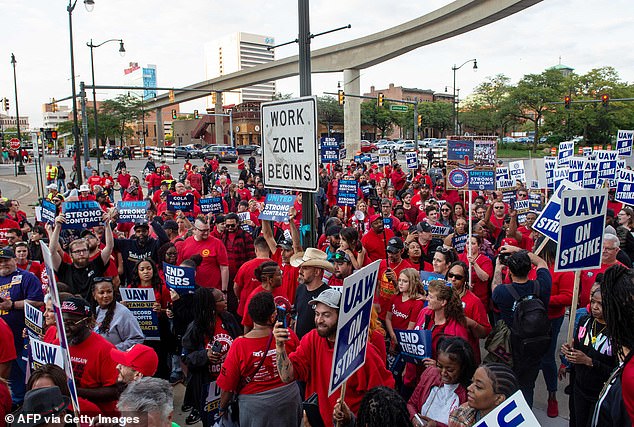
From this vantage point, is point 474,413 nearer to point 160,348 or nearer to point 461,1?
A: point 160,348

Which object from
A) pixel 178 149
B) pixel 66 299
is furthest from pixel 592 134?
pixel 66 299

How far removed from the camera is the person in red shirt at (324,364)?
3.54 metres

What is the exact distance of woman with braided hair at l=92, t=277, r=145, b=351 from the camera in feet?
15.2

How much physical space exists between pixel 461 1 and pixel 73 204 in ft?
98.0

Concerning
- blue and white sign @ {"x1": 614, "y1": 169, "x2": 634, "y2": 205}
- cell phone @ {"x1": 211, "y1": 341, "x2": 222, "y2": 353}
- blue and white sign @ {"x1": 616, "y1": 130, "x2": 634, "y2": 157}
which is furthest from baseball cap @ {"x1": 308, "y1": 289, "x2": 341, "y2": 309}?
blue and white sign @ {"x1": 616, "y1": 130, "x2": 634, "y2": 157}

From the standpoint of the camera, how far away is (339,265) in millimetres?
5418

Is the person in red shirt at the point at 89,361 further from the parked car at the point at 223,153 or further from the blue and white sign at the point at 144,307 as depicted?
the parked car at the point at 223,153

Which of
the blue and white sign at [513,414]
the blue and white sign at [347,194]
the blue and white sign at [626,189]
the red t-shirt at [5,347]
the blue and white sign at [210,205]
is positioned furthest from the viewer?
the blue and white sign at [347,194]

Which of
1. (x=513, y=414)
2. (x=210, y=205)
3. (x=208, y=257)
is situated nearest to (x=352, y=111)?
(x=210, y=205)

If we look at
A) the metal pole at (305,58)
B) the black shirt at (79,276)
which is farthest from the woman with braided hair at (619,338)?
the black shirt at (79,276)

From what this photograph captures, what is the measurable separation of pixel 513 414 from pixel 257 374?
2051 millimetres

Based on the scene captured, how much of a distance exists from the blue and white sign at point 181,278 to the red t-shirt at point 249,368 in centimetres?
200

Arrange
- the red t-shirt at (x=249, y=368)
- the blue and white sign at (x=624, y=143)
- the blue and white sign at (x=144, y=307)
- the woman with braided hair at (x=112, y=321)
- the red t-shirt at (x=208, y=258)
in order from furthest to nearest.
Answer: the blue and white sign at (x=624, y=143) < the red t-shirt at (x=208, y=258) < the blue and white sign at (x=144, y=307) < the woman with braided hair at (x=112, y=321) < the red t-shirt at (x=249, y=368)

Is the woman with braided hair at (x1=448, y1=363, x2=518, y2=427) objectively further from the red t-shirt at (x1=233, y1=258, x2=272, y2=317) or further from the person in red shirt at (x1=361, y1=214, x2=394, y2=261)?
the person in red shirt at (x1=361, y1=214, x2=394, y2=261)
